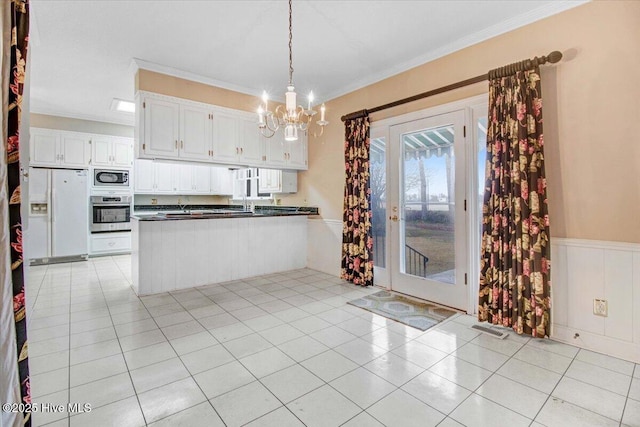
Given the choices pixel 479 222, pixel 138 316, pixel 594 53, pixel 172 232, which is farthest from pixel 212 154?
pixel 594 53

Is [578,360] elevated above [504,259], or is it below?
below

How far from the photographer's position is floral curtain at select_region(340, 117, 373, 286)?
→ 4004 millimetres

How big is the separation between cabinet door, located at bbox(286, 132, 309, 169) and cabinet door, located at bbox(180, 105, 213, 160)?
4.22 ft

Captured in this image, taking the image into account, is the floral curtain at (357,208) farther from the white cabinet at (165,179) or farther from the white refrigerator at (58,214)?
the white refrigerator at (58,214)

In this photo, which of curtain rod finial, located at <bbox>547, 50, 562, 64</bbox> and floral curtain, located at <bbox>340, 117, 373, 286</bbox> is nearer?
curtain rod finial, located at <bbox>547, 50, 562, 64</bbox>

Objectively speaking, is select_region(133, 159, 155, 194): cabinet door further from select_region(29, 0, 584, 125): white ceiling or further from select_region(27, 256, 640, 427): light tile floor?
select_region(27, 256, 640, 427): light tile floor

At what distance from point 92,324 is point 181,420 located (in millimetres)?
1856

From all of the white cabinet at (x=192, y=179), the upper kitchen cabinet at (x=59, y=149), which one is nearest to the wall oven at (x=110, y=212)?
the upper kitchen cabinet at (x=59, y=149)

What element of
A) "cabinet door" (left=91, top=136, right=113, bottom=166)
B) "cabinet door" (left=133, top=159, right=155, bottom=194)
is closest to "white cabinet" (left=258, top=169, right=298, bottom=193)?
"cabinet door" (left=133, top=159, right=155, bottom=194)

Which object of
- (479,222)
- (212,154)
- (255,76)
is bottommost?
(479,222)

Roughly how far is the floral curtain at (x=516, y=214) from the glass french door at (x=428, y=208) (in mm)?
360

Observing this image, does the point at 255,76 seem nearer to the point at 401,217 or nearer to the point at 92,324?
the point at 401,217

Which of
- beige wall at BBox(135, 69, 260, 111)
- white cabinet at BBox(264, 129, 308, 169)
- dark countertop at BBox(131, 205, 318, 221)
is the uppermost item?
beige wall at BBox(135, 69, 260, 111)

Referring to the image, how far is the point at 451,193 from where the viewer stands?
10.7 ft
